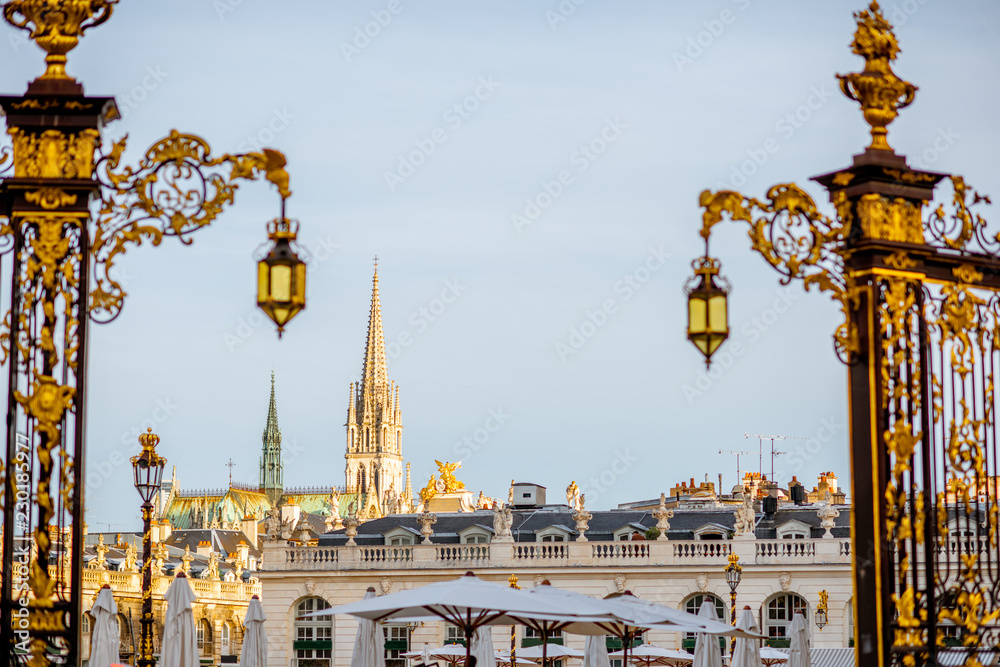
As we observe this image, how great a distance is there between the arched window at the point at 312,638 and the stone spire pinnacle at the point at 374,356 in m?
98.3

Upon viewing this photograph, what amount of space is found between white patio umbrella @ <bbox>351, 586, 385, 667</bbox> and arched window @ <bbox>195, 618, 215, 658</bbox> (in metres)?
60.0

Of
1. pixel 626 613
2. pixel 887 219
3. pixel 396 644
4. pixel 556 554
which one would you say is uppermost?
pixel 887 219

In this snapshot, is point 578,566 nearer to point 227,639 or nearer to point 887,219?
point 887,219

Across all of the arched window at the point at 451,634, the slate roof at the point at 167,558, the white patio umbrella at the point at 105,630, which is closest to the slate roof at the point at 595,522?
the arched window at the point at 451,634

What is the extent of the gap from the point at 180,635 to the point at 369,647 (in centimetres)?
413

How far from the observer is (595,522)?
57562 millimetres

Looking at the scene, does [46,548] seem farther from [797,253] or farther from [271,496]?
[271,496]

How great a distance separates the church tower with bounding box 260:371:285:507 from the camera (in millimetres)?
166600

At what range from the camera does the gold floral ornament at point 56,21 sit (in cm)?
1047

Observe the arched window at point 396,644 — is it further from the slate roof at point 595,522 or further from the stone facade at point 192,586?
the stone facade at point 192,586

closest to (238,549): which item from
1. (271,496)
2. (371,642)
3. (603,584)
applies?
(271,496)

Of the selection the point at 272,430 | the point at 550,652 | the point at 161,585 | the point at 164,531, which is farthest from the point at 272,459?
the point at 550,652

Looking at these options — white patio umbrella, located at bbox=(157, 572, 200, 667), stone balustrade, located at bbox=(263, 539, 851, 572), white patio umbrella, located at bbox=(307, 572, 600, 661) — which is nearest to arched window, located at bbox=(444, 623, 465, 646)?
stone balustrade, located at bbox=(263, 539, 851, 572)

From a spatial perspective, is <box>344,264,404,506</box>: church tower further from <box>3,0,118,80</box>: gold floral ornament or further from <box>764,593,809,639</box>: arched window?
<box>3,0,118,80</box>: gold floral ornament
